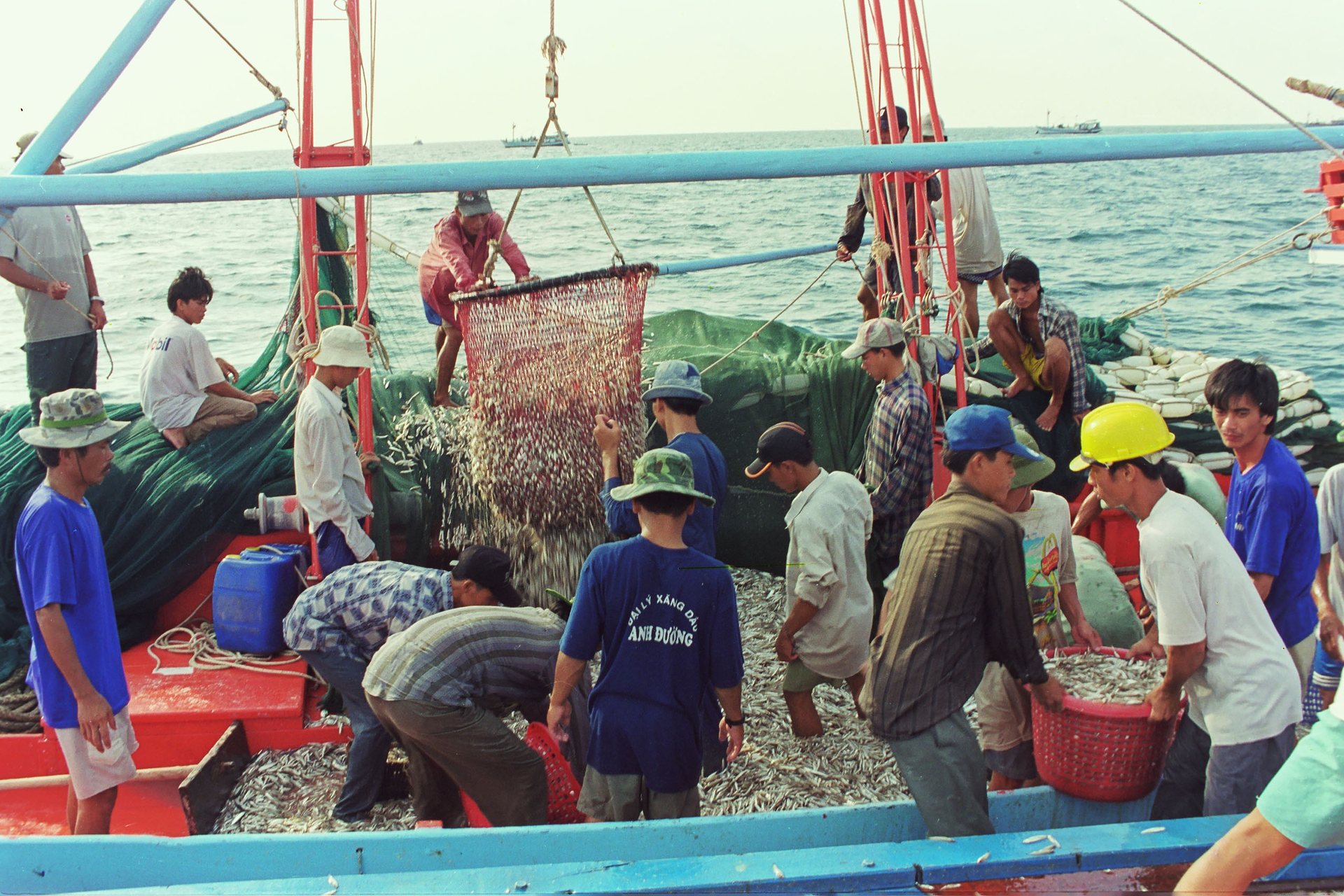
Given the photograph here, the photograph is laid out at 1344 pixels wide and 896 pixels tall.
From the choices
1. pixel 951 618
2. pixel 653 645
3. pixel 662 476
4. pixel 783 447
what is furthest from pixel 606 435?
pixel 951 618

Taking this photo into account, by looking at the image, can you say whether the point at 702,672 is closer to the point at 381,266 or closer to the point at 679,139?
the point at 381,266

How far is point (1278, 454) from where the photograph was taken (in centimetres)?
361

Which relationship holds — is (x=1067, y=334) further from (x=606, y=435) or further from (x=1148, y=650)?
(x=1148, y=650)

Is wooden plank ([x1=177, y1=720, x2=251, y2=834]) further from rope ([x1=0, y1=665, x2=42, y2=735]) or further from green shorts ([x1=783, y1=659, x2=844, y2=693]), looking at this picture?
green shorts ([x1=783, y1=659, x2=844, y2=693])

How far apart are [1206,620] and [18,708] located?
213 inches

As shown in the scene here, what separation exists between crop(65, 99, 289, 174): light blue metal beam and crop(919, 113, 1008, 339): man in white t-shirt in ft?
13.6

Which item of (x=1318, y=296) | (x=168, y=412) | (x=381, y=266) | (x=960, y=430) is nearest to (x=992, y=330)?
(x=960, y=430)

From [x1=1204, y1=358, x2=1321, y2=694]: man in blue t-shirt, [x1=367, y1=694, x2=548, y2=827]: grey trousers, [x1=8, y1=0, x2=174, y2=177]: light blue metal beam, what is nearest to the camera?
[x1=8, y1=0, x2=174, y2=177]: light blue metal beam

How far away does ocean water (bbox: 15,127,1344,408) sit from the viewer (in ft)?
60.5

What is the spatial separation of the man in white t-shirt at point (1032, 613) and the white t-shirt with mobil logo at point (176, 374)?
4.41 meters

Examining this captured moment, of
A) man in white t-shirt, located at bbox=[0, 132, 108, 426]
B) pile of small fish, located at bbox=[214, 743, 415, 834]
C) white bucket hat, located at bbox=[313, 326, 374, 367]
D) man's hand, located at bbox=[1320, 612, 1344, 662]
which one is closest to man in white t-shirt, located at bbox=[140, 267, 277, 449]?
man in white t-shirt, located at bbox=[0, 132, 108, 426]

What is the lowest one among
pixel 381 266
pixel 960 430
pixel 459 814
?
→ pixel 459 814

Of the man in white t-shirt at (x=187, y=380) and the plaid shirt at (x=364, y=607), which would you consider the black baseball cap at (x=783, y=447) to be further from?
the man in white t-shirt at (x=187, y=380)

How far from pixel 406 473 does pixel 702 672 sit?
337 centimetres
